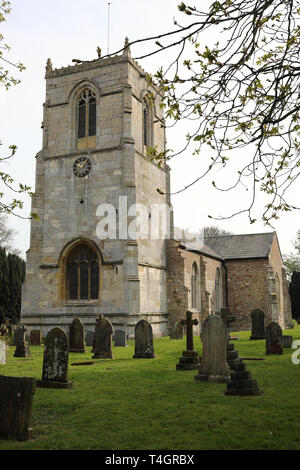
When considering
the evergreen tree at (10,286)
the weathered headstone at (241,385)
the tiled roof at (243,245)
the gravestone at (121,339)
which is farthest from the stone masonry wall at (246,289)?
the weathered headstone at (241,385)

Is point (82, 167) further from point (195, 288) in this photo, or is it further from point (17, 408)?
point (17, 408)

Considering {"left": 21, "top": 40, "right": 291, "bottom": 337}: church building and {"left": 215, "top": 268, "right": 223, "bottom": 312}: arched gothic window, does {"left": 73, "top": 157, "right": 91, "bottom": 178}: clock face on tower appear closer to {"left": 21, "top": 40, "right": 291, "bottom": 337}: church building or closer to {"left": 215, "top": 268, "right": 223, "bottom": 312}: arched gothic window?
{"left": 21, "top": 40, "right": 291, "bottom": 337}: church building

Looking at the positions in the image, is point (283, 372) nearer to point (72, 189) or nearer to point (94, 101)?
point (72, 189)

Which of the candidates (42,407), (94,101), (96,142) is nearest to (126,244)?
(96,142)

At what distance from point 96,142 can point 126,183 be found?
119 inches

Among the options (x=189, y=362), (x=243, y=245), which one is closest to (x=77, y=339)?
(x=189, y=362)

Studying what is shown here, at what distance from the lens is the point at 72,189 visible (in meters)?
22.2

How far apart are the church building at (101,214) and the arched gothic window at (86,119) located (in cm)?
6

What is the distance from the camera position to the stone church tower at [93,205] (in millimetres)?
20531

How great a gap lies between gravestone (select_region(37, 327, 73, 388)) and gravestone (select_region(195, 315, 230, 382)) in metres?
2.75

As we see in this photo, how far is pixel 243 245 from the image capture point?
3350 cm

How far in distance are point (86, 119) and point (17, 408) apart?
19442mm

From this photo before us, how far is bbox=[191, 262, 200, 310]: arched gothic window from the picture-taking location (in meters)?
26.5

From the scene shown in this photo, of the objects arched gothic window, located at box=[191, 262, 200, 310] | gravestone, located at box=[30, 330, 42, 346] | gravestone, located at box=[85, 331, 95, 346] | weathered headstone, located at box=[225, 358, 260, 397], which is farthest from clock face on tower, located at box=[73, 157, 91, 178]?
weathered headstone, located at box=[225, 358, 260, 397]
